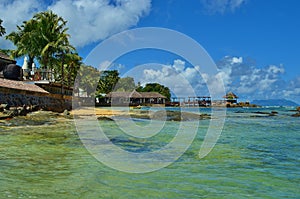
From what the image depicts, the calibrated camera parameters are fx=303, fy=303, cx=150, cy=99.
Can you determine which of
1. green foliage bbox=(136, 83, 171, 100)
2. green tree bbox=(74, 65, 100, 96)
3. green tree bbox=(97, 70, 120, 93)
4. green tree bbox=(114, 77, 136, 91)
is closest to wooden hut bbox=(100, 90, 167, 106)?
green tree bbox=(97, 70, 120, 93)

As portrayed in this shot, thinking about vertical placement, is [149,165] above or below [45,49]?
below

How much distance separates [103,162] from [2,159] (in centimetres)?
240

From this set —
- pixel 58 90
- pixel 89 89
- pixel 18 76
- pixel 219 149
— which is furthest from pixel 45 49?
pixel 89 89

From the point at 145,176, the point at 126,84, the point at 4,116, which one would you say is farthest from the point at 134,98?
the point at 145,176

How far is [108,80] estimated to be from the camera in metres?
71.8

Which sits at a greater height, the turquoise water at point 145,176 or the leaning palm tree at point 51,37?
the leaning palm tree at point 51,37

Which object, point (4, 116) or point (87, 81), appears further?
point (87, 81)

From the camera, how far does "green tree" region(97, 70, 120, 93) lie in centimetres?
6993

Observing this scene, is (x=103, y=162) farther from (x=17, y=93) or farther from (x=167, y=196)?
(x=17, y=93)

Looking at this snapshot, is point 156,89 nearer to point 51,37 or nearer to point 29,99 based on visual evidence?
point 51,37

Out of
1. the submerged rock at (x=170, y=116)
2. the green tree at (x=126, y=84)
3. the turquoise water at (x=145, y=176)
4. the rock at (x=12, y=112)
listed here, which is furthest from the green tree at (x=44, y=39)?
the green tree at (x=126, y=84)

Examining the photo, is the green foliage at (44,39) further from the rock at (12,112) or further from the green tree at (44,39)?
the rock at (12,112)

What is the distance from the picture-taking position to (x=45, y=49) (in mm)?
32219

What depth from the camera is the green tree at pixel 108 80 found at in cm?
6993
